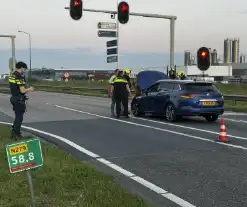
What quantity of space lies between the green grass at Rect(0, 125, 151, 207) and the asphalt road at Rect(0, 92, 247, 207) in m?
0.51

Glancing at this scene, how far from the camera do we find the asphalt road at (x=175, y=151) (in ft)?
20.9

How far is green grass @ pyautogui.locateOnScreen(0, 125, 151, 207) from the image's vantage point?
5.47 metres

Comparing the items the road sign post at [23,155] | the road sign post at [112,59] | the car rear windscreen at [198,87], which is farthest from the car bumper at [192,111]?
the road sign post at [112,59]

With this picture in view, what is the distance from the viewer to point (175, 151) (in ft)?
31.4

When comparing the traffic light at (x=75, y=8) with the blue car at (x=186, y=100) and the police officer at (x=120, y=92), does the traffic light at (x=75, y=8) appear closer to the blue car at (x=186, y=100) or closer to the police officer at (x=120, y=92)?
the police officer at (x=120, y=92)

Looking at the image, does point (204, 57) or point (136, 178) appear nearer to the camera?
point (136, 178)

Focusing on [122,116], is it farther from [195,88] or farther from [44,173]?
[44,173]

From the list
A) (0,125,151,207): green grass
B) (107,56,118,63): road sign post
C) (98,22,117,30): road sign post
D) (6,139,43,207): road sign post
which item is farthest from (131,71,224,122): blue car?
(107,56,118,63): road sign post

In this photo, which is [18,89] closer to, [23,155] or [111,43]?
[23,155]

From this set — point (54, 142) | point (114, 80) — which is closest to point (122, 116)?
point (114, 80)

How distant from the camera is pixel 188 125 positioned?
14672 millimetres

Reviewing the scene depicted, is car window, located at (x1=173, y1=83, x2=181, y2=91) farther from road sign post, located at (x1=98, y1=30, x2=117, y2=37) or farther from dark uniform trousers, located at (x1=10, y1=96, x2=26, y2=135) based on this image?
road sign post, located at (x1=98, y1=30, x2=117, y2=37)

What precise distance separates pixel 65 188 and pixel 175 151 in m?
3.89

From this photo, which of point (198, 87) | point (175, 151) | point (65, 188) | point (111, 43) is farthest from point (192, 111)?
point (111, 43)
